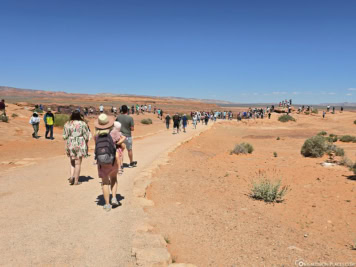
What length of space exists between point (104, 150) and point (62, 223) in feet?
4.70

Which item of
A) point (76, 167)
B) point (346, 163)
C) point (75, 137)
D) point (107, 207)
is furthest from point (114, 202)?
point (346, 163)

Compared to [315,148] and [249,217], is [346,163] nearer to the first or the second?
[315,148]

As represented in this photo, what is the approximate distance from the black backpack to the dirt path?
A: 102 cm

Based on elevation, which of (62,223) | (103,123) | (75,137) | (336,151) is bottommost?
(336,151)

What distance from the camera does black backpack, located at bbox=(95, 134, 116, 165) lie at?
5344mm

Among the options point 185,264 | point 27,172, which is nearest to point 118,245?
point 185,264

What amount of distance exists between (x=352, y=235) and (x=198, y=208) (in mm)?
3060

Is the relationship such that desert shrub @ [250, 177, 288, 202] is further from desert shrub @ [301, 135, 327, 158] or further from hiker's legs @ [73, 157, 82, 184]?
desert shrub @ [301, 135, 327, 158]

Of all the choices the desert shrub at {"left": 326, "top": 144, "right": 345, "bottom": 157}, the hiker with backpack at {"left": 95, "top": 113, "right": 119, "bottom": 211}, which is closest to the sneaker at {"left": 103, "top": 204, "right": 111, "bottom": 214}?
the hiker with backpack at {"left": 95, "top": 113, "right": 119, "bottom": 211}

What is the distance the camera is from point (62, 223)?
16.2 ft

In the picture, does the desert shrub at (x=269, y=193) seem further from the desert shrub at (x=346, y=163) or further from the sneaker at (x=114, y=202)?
the desert shrub at (x=346, y=163)

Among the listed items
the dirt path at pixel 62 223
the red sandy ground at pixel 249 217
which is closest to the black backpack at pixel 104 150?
the dirt path at pixel 62 223

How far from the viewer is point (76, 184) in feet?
24.6

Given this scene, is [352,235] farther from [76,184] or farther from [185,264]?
[76,184]
